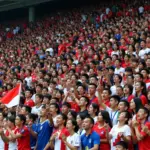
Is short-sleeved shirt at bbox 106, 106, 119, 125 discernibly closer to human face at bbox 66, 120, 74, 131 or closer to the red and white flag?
human face at bbox 66, 120, 74, 131

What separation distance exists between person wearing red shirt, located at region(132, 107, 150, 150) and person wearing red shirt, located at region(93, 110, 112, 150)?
0.48 m

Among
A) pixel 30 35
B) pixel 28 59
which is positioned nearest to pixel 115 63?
pixel 28 59

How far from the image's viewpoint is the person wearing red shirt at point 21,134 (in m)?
7.73

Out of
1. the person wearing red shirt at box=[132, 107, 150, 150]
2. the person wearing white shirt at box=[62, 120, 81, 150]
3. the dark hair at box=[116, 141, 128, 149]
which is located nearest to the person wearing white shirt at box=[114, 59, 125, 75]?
the person wearing white shirt at box=[62, 120, 81, 150]

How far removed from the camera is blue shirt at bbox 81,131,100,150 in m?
6.66

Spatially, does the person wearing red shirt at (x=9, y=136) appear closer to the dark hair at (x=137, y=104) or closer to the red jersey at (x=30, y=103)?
the red jersey at (x=30, y=103)

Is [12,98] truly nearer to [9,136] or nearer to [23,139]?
[9,136]

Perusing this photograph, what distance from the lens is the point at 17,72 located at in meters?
14.8

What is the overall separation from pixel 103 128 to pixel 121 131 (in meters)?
0.39

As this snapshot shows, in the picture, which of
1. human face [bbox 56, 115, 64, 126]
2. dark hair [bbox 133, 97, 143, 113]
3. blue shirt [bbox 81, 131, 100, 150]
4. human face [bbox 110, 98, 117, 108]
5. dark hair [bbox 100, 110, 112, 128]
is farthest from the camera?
human face [bbox 110, 98, 117, 108]

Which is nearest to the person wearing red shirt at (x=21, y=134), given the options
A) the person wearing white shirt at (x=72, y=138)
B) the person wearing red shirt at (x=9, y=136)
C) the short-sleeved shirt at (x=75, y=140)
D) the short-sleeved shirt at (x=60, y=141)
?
the person wearing red shirt at (x=9, y=136)

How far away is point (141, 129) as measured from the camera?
21.2ft

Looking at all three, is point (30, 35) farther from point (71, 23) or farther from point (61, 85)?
point (61, 85)

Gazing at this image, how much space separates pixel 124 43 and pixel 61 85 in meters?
3.14
